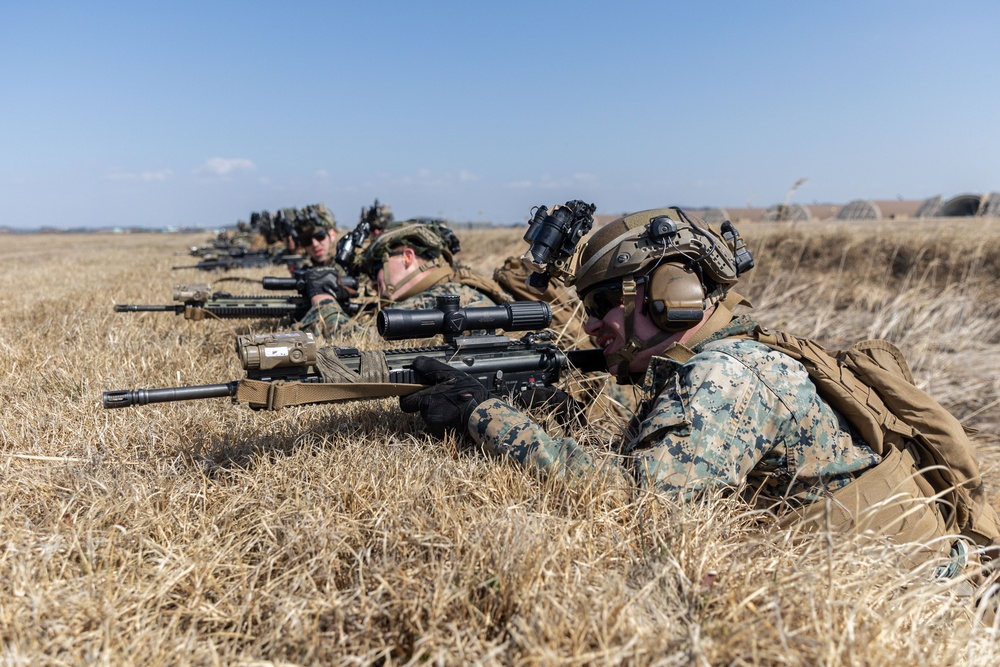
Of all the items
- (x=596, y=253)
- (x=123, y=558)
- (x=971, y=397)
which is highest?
(x=596, y=253)

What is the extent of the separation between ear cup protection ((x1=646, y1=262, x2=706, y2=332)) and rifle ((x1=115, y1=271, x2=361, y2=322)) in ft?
13.4

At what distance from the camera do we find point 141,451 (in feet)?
8.46

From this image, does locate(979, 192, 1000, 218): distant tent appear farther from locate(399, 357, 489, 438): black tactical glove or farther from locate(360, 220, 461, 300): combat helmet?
locate(399, 357, 489, 438): black tactical glove

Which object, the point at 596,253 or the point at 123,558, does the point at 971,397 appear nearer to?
the point at 596,253

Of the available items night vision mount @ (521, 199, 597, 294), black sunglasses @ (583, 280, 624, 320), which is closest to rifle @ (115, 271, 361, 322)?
night vision mount @ (521, 199, 597, 294)

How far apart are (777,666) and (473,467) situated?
1.23 metres

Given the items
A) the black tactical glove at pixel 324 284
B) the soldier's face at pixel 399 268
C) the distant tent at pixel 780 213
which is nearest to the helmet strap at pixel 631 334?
the soldier's face at pixel 399 268

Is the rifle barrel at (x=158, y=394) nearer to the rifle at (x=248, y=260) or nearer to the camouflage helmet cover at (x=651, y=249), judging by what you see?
the camouflage helmet cover at (x=651, y=249)

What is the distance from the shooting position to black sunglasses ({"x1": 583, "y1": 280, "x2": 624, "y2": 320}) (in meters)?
2.77

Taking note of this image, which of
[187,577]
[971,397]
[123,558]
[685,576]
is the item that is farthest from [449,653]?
[971,397]

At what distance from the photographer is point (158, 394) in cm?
215

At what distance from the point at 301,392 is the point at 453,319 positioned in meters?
0.92

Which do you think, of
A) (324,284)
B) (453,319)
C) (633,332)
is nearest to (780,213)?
(324,284)

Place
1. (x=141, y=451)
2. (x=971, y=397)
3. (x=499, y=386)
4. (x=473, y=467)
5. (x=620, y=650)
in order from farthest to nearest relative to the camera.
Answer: (x=971, y=397) → (x=499, y=386) → (x=141, y=451) → (x=473, y=467) → (x=620, y=650)
